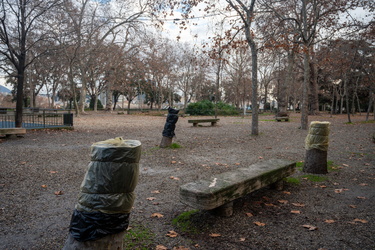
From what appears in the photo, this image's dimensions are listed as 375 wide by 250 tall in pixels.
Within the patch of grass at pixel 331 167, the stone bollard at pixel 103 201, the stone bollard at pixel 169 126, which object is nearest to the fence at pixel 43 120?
the stone bollard at pixel 169 126

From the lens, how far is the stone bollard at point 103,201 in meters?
2.11

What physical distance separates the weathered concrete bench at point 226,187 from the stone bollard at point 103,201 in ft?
4.01

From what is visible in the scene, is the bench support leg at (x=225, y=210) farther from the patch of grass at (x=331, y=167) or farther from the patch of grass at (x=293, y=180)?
the patch of grass at (x=331, y=167)

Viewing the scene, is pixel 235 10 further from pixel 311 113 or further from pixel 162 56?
pixel 162 56

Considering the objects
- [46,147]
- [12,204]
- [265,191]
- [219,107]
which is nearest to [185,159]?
[265,191]

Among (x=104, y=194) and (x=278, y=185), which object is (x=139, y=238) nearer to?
(x=104, y=194)

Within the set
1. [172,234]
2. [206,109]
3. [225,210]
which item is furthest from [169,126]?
[206,109]

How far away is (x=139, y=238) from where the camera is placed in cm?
310

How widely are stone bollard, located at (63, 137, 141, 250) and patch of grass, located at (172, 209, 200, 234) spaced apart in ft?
4.27

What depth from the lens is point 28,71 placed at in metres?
32.7

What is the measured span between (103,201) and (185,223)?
167 centimetres

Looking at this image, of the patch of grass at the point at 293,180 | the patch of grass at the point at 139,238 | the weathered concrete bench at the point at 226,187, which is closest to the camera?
the patch of grass at the point at 139,238

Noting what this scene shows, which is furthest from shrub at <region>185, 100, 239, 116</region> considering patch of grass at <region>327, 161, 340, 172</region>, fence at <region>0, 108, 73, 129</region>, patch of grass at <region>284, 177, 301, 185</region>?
patch of grass at <region>284, 177, 301, 185</region>

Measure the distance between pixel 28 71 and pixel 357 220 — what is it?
37.2 m
